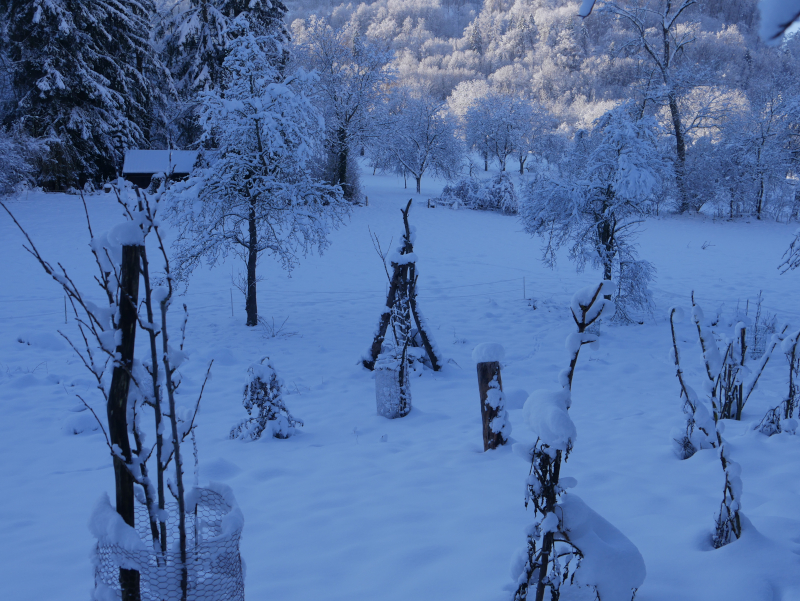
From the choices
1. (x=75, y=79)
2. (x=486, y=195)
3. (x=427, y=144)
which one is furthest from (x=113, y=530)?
(x=427, y=144)

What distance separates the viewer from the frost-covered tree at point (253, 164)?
7.80 meters

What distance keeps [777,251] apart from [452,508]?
17928 millimetres

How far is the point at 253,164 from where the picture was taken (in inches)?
320

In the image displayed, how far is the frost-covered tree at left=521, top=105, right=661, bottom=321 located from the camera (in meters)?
8.24

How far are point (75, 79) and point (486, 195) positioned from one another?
1883cm

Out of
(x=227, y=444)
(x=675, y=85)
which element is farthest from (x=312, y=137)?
(x=675, y=85)

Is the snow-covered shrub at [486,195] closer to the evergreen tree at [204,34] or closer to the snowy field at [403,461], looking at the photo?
the evergreen tree at [204,34]

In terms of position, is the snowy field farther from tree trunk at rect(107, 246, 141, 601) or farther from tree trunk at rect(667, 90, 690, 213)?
tree trunk at rect(667, 90, 690, 213)

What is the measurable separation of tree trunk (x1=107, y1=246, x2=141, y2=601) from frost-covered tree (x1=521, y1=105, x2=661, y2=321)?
783 centimetres

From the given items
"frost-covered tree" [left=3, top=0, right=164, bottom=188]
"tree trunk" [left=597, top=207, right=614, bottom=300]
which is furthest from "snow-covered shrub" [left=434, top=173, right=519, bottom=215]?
"tree trunk" [left=597, top=207, right=614, bottom=300]

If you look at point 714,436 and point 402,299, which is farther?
point 402,299

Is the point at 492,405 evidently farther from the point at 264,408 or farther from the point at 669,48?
the point at 669,48

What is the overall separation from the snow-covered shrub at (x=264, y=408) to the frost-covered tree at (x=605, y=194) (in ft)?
19.2

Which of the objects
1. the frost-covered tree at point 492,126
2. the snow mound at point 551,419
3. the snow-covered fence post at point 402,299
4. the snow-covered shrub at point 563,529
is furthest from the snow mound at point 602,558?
the frost-covered tree at point 492,126
